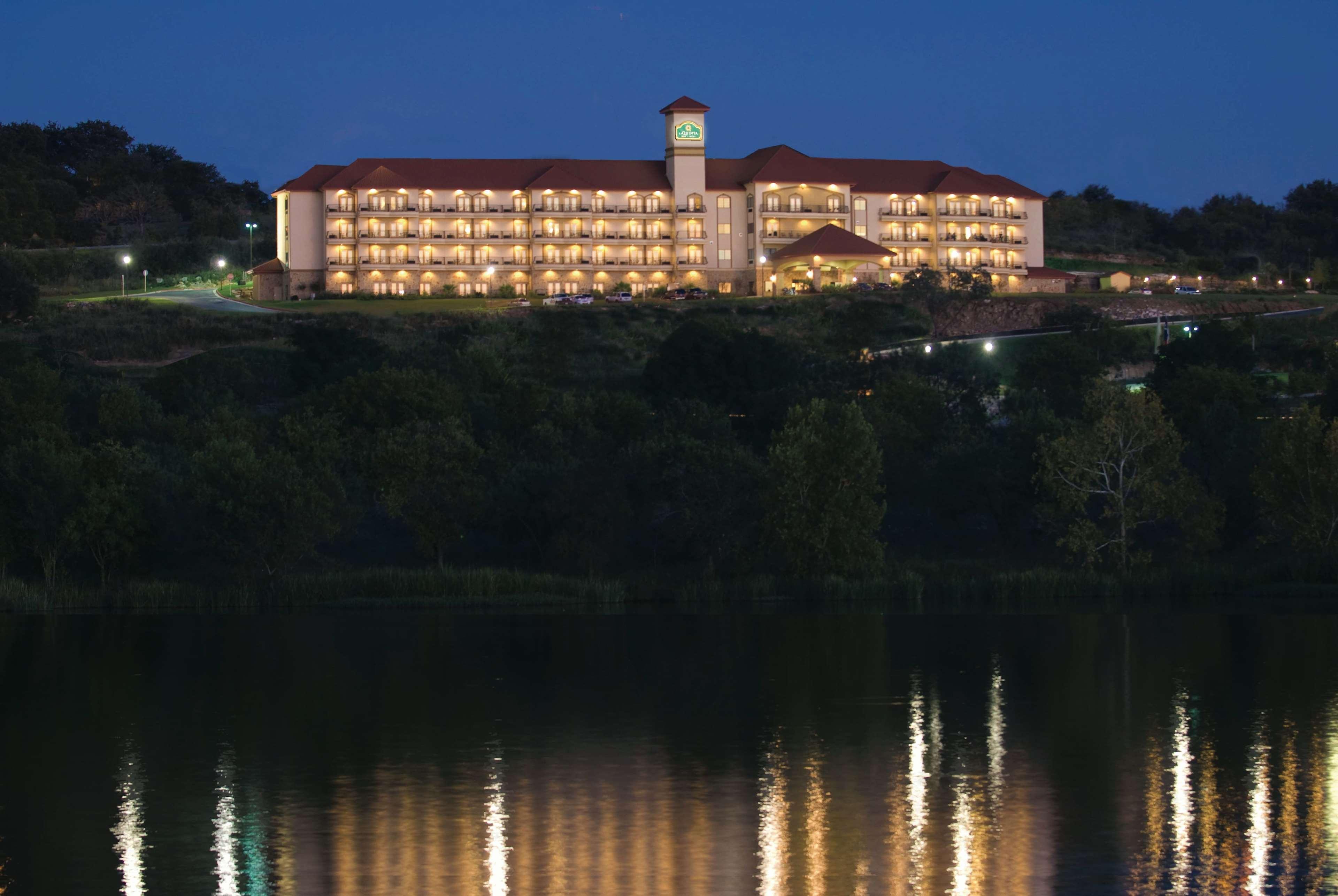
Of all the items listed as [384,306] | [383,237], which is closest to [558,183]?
[383,237]

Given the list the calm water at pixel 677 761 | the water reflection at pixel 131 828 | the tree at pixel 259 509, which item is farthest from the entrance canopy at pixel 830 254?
the water reflection at pixel 131 828

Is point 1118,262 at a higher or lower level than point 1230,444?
higher

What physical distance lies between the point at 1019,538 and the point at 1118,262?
101 m

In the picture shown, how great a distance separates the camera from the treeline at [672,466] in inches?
2160

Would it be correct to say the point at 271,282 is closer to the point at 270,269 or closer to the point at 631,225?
the point at 270,269

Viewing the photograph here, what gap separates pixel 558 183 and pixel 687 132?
34.1 feet

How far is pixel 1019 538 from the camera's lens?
200 feet

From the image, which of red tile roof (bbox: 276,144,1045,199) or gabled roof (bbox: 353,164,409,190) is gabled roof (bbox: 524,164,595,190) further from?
gabled roof (bbox: 353,164,409,190)

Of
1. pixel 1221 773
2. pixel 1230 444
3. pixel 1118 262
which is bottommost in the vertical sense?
pixel 1221 773

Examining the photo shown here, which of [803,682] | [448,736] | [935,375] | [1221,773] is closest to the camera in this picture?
[1221,773]

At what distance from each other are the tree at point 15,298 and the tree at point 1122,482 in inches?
2762

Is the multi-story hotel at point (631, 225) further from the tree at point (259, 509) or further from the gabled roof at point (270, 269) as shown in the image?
the tree at point (259, 509)

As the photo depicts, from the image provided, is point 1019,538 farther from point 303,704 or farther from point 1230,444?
point 303,704

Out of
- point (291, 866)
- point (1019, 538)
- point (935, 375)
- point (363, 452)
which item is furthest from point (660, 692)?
point (935, 375)
